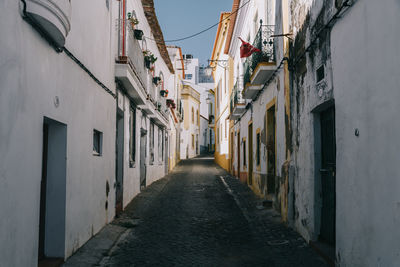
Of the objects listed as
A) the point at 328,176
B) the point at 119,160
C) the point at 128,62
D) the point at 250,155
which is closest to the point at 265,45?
the point at 128,62

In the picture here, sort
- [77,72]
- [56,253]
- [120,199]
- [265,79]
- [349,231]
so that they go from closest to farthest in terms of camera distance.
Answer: [349,231] → [56,253] → [77,72] → [120,199] → [265,79]

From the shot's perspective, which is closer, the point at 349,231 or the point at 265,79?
the point at 349,231

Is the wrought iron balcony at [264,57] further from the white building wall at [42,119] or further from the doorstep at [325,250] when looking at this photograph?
the doorstep at [325,250]

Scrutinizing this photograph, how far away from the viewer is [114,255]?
5.99 metres

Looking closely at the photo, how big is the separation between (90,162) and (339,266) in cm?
431

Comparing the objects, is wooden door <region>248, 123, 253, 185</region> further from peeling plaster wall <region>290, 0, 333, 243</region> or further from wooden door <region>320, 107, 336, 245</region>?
wooden door <region>320, 107, 336, 245</region>

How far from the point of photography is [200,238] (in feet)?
23.1

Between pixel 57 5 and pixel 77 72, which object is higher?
pixel 57 5

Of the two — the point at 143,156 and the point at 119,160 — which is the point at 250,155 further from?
the point at 119,160

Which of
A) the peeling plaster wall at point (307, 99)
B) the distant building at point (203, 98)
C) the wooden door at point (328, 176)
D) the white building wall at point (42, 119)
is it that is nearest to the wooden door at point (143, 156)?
the white building wall at point (42, 119)

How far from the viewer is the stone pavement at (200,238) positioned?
5.68 meters

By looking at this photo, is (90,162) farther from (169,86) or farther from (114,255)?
(169,86)

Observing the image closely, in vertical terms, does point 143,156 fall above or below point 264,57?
below

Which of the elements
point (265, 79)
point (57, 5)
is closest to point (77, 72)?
point (57, 5)
